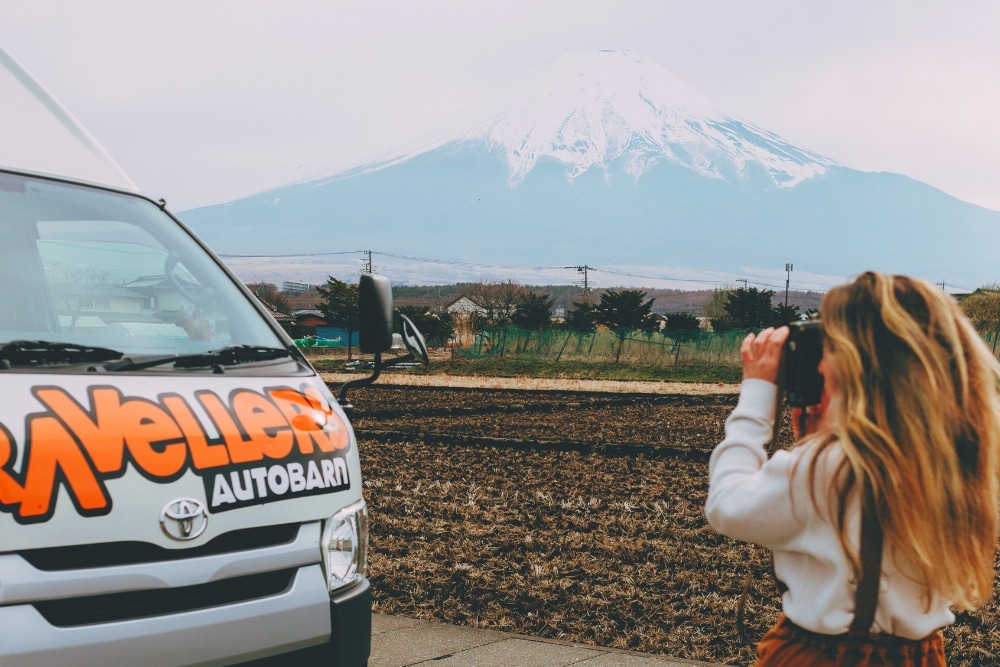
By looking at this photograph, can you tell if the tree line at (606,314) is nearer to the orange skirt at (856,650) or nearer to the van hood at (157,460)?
the van hood at (157,460)

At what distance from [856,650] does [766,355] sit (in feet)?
2.14

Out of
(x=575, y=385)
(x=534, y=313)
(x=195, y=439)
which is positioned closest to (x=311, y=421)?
(x=195, y=439)

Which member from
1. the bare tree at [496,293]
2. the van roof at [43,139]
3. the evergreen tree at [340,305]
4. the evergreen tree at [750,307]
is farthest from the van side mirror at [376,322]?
the bare tree at [496,293]

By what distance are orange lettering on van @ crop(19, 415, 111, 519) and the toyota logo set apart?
0.16 m

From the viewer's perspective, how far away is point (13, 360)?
285 cm

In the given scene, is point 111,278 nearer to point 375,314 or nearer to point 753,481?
point 375,314

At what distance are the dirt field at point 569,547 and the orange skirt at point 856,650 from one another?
2884 mm

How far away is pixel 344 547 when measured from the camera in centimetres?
323

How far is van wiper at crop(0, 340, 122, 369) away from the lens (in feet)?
9.39

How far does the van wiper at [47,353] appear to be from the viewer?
9.39ft

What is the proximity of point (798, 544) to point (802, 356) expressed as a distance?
405mm

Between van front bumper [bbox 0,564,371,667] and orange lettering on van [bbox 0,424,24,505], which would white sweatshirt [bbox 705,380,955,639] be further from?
orange lettering on van [bbox 0,424,24,505]

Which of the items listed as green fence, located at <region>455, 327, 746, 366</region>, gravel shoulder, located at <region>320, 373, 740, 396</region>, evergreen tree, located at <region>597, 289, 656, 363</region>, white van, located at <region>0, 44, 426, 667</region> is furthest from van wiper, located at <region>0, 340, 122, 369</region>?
evergreen tree, located at <region>597, 289, 656, 363</region>

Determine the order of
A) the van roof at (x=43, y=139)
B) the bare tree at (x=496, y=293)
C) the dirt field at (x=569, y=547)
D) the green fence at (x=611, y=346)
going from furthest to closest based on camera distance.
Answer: the bare tree at (x=496, y=293) < the green fence at (x=611, y=346) < the dirt field at (x=569, y=547) < the van roof at (x=43, y=139)
